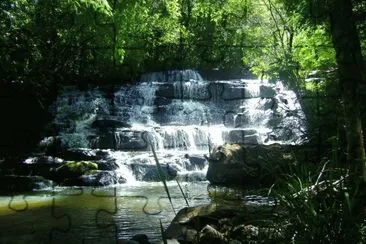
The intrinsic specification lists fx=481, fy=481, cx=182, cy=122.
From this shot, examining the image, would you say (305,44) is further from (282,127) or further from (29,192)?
(29,192)

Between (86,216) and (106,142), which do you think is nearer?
(86,216)

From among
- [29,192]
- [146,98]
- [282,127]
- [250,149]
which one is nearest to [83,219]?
[29,192]

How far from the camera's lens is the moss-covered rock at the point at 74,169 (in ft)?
30.2

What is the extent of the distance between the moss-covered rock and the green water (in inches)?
27.1

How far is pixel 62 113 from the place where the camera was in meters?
13.5

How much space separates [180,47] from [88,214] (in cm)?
708

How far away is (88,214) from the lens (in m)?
6.01

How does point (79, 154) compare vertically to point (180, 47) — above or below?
below

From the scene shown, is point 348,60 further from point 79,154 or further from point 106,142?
point 106,142

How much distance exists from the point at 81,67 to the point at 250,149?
5416mm

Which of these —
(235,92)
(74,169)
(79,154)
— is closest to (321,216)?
(74,169)

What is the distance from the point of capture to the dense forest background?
327cm

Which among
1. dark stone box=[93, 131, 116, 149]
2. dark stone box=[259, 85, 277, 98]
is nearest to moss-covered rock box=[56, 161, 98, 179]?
dark stone box=[93, 131, 116, 149]

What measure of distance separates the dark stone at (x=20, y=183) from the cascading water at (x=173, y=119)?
1.56 metres
